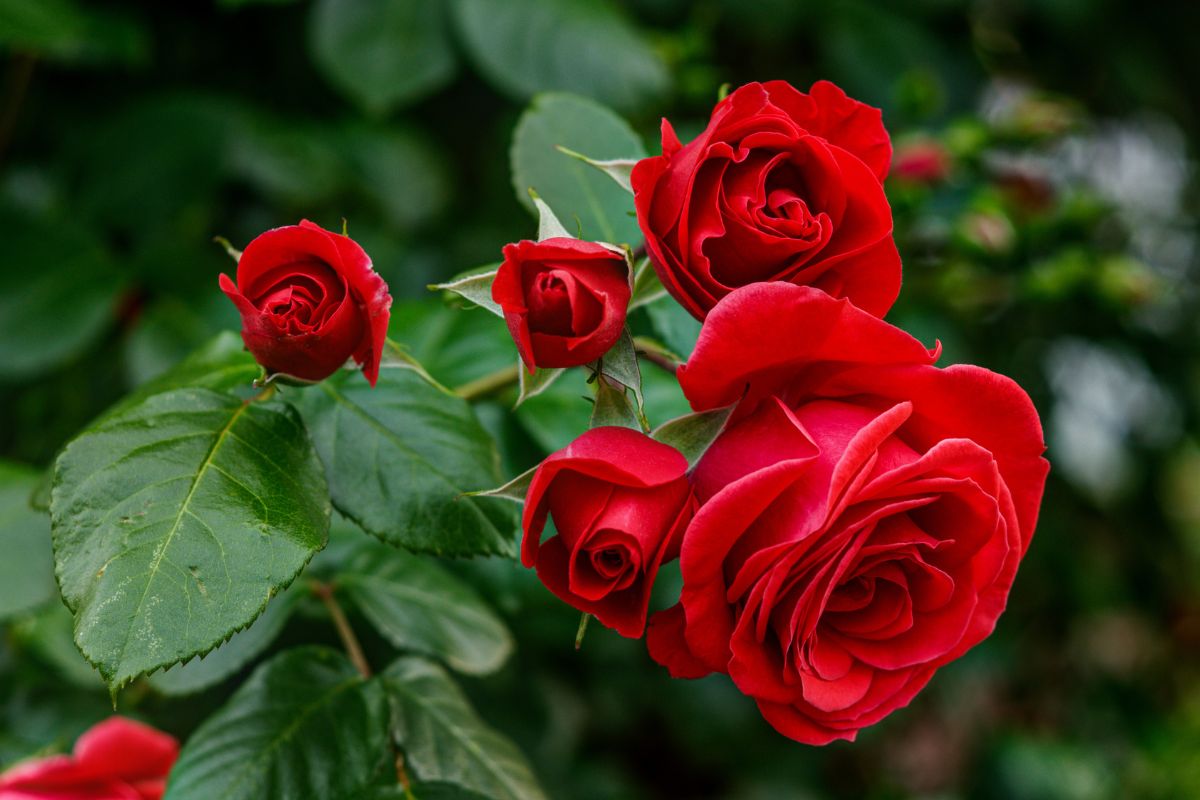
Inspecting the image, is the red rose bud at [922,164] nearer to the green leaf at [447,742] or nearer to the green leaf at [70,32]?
the green leaf at [447,742]

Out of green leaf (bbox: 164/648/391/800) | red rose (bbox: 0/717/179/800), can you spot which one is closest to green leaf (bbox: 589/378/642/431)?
green leaf (bbox: 164/648/391/800)

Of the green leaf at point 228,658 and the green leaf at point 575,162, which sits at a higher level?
the green leaf at point 575,162

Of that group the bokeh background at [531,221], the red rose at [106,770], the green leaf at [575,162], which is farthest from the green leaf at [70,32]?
the red rose at [106,770]

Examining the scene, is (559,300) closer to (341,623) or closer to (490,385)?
(490,385)

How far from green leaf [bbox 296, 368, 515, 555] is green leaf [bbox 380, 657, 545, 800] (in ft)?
0.62

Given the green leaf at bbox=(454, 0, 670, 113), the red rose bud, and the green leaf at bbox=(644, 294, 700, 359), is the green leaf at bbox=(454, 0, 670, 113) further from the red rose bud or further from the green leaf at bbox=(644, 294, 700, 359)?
the green leaf at bbox=(644, 294, 700, 359)

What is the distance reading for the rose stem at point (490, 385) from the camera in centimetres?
76

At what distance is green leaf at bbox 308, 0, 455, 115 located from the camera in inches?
52.1

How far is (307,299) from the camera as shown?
0.55m

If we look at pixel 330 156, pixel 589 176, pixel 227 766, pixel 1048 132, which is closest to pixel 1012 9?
pixel 1048 132

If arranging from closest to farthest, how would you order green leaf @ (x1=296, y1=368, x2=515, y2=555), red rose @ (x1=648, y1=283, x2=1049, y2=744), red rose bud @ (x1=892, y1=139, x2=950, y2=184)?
red rose @ (x1=648, y1=283, x2=1049, y2=744) < green leaf @ (x1=296, y1=368, x2=515, y2=555) < red rose bud @ (x1=892, y1=139, x2=950, y2=184)

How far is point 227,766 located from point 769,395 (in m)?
0.41

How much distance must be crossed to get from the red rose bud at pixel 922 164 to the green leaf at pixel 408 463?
2.52ft

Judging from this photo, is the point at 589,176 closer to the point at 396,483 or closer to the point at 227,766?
the point at 396,483
